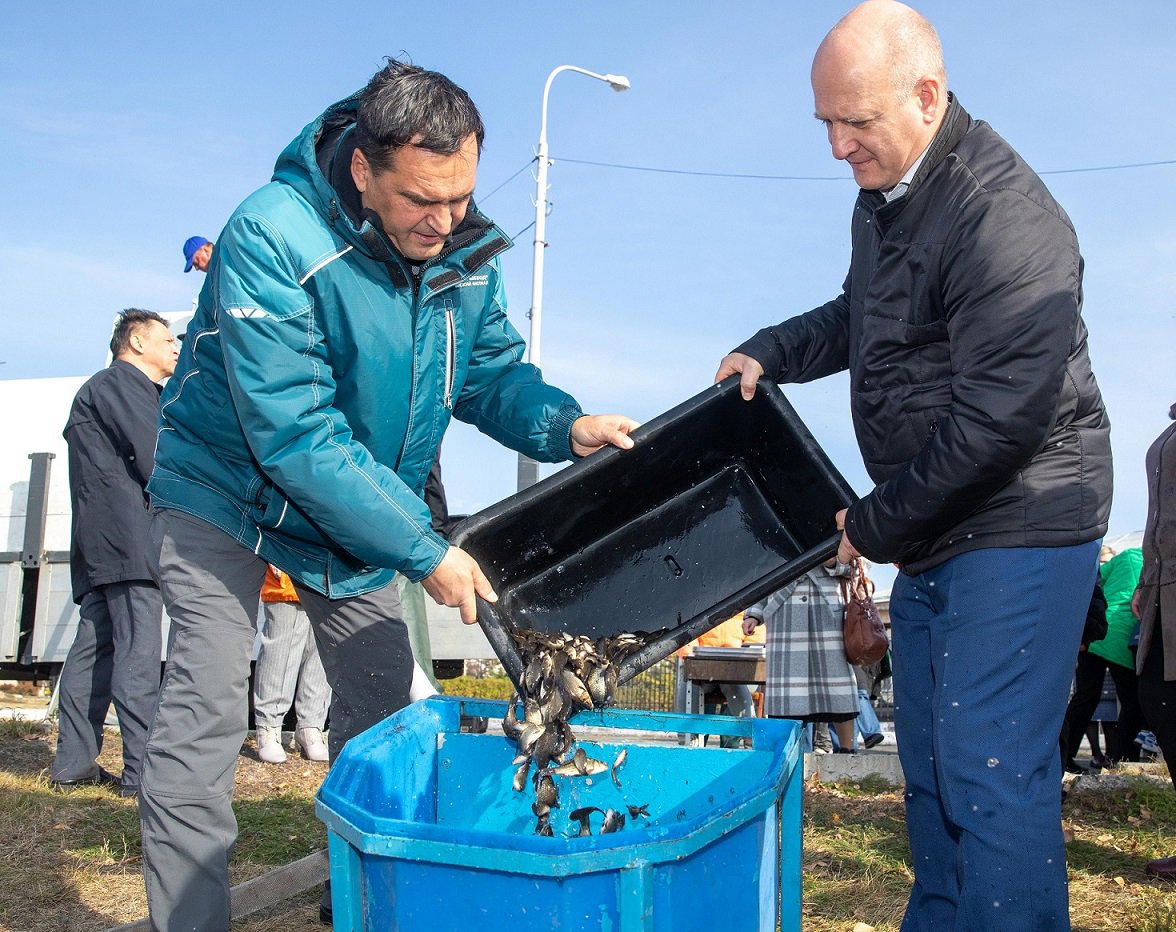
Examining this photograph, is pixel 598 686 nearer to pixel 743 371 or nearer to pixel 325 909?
pixel 743 371

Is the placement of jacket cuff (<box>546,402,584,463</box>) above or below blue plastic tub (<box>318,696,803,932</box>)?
above

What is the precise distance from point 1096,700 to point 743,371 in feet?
19.1

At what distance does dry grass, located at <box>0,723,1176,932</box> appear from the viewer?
3.45 meters

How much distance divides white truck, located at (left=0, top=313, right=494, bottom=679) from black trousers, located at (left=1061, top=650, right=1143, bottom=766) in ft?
12.8

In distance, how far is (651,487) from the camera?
3188mm

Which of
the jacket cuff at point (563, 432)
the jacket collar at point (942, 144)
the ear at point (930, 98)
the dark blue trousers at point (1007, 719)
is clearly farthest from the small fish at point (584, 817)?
the ear at point (930, 98)

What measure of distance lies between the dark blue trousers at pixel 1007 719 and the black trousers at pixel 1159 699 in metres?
1.91

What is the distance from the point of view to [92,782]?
17.1 feet

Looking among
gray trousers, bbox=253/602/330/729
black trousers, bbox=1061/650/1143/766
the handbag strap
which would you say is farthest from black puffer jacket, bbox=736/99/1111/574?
black trousers, bbox=1061/650/1143/766

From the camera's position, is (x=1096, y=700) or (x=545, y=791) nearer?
(x=545, y=791)

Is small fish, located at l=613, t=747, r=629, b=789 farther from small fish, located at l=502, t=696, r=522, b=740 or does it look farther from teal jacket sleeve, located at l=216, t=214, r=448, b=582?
teal jacket sleeve, located at l=216, t=214, r=448, b=582

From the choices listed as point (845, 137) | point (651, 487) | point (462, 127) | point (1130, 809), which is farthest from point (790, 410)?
point (1130, 809)

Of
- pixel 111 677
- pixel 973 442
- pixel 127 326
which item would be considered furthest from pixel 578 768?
pixel 127 326

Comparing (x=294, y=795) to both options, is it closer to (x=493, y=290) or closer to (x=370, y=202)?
(x=493, y=290)
